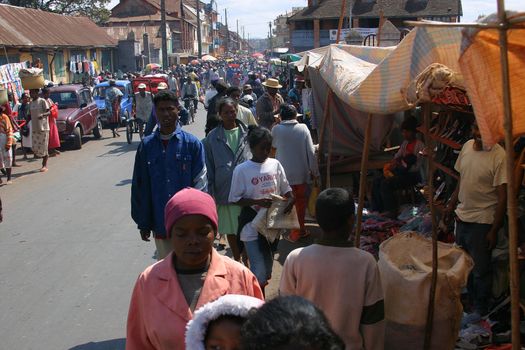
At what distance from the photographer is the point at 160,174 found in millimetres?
4707

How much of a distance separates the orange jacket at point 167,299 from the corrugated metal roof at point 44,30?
20185mm

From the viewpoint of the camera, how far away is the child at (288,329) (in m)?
1.53

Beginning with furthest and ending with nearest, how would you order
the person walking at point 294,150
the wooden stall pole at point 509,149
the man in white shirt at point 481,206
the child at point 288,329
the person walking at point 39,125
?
the person walking at point 39,125 → the person walking at point 294,150 → the man in white shirt at point 481,206 → the wooden stall pole at point 509,149 → the child at point 288,329

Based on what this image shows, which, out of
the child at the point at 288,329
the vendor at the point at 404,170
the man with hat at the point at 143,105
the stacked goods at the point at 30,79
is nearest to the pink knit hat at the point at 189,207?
the child at the point at 288,329

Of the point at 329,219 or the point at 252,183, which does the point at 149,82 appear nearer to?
the point at 252,183

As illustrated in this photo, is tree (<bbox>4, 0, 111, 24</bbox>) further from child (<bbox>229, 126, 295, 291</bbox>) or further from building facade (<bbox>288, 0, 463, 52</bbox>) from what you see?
child (<bbox>229, 126, 295, 291</bbox>)

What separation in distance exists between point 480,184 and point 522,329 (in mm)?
1097

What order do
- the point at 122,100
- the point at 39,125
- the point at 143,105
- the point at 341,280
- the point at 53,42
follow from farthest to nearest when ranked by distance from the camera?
the point at 53,42 → the point at 122,100 → the point at 143,105 → the point at 39,125 → the point at 341,280

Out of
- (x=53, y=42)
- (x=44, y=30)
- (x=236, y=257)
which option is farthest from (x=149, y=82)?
(x=236, y=257)

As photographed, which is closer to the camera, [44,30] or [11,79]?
[11,79]

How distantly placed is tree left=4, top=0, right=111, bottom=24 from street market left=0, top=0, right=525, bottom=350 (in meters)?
32.6

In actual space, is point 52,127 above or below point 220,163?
below

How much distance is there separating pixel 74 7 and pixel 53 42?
18479 mm

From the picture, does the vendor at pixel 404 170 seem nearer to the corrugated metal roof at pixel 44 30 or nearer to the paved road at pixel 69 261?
the paved road at pixel 69 261
